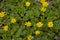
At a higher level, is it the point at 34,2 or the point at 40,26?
the point at 34,2

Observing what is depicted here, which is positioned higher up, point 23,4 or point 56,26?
point 23,4

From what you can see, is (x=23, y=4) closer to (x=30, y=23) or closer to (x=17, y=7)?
(x=17, y=7)

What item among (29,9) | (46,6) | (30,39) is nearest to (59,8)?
(46,6)

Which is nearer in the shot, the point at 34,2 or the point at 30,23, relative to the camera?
the point at 30,23

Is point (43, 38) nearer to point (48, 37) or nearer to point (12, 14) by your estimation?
point (48, 37)

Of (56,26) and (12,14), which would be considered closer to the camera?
(56,26)

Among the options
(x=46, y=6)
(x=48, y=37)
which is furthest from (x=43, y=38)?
(x=46, y=6)
